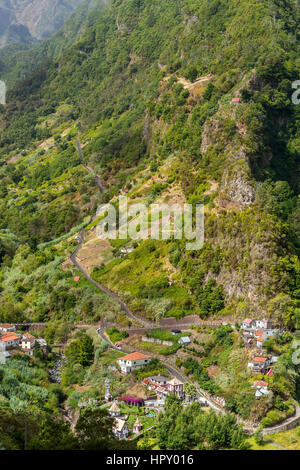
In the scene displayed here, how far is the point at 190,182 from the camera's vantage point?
81.1 meters

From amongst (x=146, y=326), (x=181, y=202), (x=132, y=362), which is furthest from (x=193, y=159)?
(x=132, y=362)

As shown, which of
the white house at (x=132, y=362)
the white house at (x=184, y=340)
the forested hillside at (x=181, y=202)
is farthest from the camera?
the white house at (x=184, y=340)

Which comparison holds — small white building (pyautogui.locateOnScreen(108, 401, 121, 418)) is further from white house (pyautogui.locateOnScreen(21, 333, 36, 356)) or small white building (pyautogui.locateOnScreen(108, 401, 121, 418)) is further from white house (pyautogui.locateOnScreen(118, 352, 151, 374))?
white house (pyautogui.locateOnScreen(21, 333, 36, 356))

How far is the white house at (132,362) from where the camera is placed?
2304 inches

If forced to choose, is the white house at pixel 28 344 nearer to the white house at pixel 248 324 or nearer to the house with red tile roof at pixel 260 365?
the white house at pixel 248 324

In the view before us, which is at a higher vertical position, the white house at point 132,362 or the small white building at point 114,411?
the white house at point 132,362

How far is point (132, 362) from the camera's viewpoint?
192 ft

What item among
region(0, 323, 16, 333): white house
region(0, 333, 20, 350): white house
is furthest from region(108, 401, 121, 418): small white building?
region(0, 323, 16, 333): white house

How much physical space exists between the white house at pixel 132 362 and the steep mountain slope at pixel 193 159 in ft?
25.5

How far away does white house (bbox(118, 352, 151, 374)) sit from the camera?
58.5 meters

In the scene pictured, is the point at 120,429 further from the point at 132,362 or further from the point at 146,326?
the point at 146,326

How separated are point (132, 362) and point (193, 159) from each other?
1356 inches

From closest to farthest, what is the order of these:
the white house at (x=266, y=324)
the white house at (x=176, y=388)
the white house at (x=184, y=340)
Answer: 1. the white house at (x=176, y=388)
2. the white house at (x=266, y=324)
3. the white house at (x=184, y=340)

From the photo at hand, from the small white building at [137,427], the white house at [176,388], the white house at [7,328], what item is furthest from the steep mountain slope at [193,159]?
the small white building at [137,427]
